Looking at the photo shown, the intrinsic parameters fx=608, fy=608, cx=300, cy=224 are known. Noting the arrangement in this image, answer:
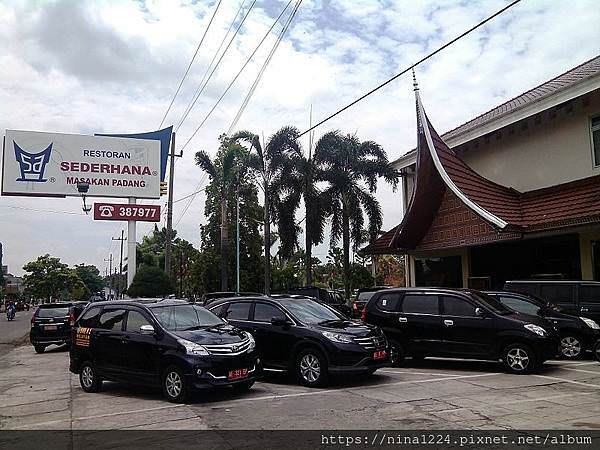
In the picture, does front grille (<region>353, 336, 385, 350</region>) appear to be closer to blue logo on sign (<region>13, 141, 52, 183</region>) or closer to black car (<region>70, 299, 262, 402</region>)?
black car (<region>70, 299, 262, 402</region>)

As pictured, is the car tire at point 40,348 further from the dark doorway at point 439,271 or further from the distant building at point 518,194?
the dark doorway at point 439,271

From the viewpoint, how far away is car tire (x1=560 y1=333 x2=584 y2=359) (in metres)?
13.7

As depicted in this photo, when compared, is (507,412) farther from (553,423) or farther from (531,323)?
(531,323)

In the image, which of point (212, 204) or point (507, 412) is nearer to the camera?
point (507, 412)

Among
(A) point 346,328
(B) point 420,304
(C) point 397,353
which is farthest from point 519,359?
(A) point 346,328

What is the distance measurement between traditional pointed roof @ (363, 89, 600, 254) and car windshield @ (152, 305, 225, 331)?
10.5m

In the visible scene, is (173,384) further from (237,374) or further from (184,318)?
(184,318)

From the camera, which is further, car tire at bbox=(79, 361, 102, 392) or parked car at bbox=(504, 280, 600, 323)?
parked car at bbox=(504, 280, 600, 323)

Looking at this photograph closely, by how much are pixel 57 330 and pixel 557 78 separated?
66.6 feet

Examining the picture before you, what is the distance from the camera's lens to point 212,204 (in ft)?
172

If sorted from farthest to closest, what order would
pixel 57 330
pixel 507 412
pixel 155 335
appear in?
pixel 57 330
pixel 155 335
pixel 507 412

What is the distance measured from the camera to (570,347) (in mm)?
13766

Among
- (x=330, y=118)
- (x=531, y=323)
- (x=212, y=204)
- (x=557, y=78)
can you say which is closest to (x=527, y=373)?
(x=531, y=323)

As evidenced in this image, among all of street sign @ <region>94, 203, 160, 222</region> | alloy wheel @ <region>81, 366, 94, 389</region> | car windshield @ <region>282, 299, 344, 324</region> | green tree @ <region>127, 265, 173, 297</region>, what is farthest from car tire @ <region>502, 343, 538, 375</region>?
street sign @ <region>94, 203, 160, 222</region>
